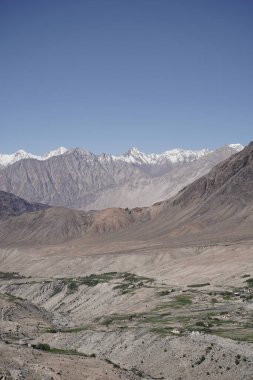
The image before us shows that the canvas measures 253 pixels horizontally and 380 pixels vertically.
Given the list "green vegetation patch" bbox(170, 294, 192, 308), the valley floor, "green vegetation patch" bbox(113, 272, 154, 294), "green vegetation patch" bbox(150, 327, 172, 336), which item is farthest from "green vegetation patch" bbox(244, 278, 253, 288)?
"green vegetation patch" bbox(150, 327, 172, 336)

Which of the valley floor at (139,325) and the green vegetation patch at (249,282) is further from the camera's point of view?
the green vegetation patch at (249,282)

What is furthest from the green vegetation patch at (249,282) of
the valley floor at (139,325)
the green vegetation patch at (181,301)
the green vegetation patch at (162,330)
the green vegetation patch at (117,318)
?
the green vegetation patch at (162,330)

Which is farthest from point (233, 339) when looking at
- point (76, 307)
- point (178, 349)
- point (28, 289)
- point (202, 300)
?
point (28, 289)

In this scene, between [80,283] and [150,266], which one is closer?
[80,283]

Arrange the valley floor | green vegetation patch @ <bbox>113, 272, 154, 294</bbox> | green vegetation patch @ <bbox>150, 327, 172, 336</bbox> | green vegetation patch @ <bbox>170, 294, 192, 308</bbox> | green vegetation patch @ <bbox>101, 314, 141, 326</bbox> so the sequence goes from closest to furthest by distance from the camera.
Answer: the valley floor → green vegetation patch @ <bbox>150, 327, 172, 336</bbox> → green vegetation patch @ <bbox>101, 314, 141, 326</bbox> → green vegetation patch @ <bbox>170, 294, 192, 308</bbox> → green vegetation patch @ <bbox>113, 272, 154, 294</bbox>

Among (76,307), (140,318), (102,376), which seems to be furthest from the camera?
(76,307)

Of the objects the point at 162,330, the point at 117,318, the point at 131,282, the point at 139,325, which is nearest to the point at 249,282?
the point at 131,282

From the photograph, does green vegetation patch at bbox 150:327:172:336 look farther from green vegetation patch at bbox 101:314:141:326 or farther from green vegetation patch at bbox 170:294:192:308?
green vegetation patch at bbox 170:294:192:308

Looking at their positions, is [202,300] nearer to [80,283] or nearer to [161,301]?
[161,301]

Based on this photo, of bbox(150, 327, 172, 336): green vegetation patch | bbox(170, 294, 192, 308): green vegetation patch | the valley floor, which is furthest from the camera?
bbox(170, 294, 192, 308): green vegetation patch

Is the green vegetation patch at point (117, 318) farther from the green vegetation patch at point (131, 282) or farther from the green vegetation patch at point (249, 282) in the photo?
the green vegetation patch at point (249, 282)

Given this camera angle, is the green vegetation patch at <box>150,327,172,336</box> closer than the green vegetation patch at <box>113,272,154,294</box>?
Yes
